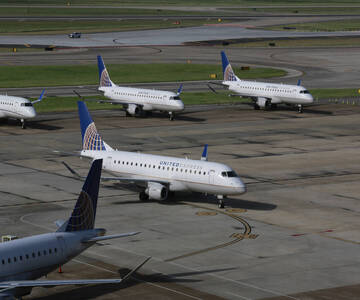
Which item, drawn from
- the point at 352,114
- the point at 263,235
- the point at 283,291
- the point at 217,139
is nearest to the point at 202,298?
the point at 283,291

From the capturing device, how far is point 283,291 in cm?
4309

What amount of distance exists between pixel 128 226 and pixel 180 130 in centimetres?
4688

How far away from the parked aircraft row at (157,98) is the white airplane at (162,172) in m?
33.9

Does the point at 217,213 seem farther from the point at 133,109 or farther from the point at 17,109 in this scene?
the point at 133,109

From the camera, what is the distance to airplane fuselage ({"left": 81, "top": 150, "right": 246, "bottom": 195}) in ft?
201

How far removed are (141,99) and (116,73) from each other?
4590cm

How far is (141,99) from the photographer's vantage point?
11319 cm

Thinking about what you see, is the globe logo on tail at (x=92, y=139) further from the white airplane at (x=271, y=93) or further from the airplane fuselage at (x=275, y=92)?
the airplane fuselage at (x=275, y=92)

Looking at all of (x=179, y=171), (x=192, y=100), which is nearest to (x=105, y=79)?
(x=192, y=100)

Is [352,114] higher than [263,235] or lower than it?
higher

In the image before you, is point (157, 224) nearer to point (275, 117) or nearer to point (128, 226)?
point (128, 226)

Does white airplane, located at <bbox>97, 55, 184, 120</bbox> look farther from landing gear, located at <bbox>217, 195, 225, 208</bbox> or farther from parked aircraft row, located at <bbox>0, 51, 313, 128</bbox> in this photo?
landing gear, located at <bbox>217, 195, 225, 208</bbox>

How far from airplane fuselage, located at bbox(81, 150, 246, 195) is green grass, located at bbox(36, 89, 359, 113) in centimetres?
5177

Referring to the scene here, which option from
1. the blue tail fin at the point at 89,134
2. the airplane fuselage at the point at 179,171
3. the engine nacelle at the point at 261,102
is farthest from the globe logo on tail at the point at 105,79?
the airplane fuselage at the point at 179,171
